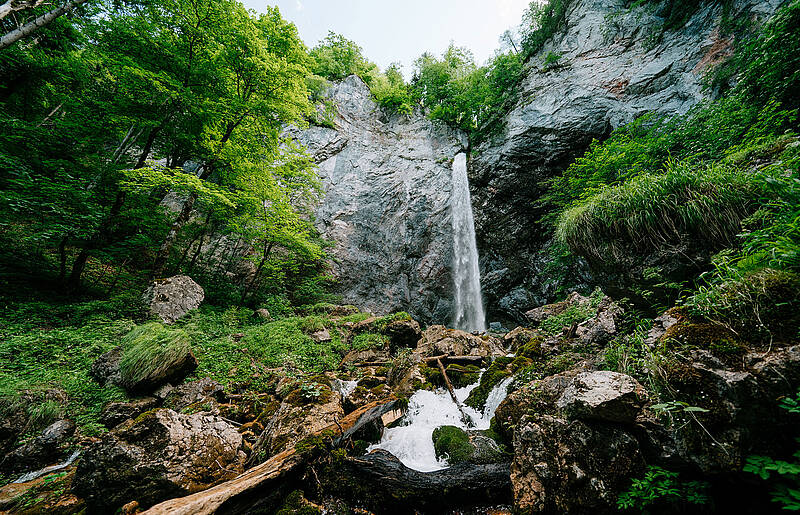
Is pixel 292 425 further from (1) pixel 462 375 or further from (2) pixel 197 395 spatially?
(1) pixel 462 375

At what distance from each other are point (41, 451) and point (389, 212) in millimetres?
14334

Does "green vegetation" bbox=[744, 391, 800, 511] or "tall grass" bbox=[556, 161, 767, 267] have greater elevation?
"tall grass" bbox=[556, 161, 767, 267]

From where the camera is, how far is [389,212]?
52.0ft

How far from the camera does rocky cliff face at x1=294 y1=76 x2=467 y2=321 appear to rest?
14.7 meters

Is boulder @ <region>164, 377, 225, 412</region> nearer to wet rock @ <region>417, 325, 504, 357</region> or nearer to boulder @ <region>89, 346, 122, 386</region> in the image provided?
boulder @ <region>89, 346, 122, 386</region>

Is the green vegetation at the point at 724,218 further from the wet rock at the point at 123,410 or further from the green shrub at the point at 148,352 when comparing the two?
the green shrub at the point at 148,352

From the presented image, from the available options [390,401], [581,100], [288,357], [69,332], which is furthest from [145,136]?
[581,100]

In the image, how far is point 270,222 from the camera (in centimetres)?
899

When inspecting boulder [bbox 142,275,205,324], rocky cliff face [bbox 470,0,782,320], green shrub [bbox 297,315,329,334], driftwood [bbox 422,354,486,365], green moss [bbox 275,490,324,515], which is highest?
rocky cliff face [bbox 470,0,782,320]

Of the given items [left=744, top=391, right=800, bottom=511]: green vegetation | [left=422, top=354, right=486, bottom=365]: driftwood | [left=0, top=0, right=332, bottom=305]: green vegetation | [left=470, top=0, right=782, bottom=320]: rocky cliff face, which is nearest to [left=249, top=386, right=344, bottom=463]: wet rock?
[left=422, top=354, right=486, bottom=365]: driftwood

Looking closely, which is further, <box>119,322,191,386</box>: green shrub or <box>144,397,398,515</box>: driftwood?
<box>119,322,191,386</box>: green shrub

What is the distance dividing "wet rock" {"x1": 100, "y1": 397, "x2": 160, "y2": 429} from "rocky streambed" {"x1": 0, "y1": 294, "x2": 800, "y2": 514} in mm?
20

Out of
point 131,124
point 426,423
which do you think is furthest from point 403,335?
point 131,124

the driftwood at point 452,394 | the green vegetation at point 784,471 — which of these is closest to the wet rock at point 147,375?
the driftwood at point 452,394
